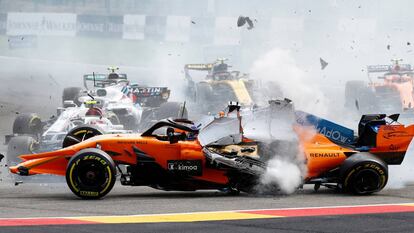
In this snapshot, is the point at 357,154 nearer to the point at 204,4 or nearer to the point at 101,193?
the point at 101,193

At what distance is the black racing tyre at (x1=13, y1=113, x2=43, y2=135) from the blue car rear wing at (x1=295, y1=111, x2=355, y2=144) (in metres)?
9.01

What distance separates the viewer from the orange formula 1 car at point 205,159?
12266 mm

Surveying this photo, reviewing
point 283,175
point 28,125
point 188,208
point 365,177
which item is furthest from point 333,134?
point 28,125

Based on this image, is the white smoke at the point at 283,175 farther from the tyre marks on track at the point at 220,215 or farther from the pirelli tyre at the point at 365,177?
the tyre marks on track at the point at 220,215

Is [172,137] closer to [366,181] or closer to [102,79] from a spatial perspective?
[366,181]

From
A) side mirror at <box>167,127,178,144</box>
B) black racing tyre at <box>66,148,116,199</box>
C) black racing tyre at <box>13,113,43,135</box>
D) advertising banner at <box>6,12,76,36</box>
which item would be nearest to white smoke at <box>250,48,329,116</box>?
black racing tyre at <box>13,113,43,135</box>

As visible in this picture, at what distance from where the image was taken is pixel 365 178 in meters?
12.9

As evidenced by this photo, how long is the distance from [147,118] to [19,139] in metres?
5.98

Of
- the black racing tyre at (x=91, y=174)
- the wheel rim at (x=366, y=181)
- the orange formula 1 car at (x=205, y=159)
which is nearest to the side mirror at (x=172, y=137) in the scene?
the orange formula 1 car at (x=205, y=159)

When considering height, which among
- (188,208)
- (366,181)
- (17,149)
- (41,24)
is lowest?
(188,208)

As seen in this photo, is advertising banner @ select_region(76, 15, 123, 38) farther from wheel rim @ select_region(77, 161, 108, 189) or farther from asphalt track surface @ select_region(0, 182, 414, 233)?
wheel rim @ select_region(77, 161, 108, 189)

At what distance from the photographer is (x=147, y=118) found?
2323 cm

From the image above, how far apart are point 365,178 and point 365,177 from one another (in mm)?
16

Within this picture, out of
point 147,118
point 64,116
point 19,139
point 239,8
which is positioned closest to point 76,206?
point 19,139
